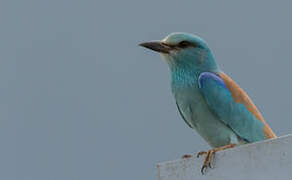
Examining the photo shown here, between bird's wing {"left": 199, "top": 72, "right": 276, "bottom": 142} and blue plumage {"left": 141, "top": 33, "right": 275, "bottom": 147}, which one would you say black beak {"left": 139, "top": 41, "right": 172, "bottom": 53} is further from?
bird's wing {"left": 199, "top": 72, "right": 276, "bottom": 142}

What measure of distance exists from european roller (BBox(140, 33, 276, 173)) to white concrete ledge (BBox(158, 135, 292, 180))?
6.15 feet

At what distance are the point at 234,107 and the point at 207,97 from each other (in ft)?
1.05

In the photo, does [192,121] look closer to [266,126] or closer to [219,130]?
[219,130]

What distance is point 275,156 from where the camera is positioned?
193 inches

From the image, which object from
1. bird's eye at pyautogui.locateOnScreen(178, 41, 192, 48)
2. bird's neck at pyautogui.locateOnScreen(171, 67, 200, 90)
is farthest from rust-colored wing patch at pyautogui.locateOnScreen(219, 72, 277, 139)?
bird's eye at pyautogui.locateOnScreen(178, 41, 192, 48)

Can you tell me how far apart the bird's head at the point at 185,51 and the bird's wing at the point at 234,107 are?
261 millimetres

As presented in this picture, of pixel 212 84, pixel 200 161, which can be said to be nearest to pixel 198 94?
pixel 212 84

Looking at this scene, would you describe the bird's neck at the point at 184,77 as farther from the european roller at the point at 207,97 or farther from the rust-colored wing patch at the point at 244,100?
the rust-colored wing patch at the point at 244,100

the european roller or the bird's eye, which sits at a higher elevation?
the bird's eye

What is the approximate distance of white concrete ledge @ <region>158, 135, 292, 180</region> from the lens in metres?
4.85

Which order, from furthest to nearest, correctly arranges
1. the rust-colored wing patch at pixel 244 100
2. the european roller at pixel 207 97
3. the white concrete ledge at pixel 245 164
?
1. the rust-colored wing patch at pixel 244 100
2. the european roller at pixel 207 97
3. the white concrete ledge at pixel 245 164

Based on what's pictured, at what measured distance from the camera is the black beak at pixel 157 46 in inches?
314

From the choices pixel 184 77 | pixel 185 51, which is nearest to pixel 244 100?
pixel 184 77

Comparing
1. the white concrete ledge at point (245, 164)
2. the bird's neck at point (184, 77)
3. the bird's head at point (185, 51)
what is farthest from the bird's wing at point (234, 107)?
the white concrete ledge at point (245, 164)
